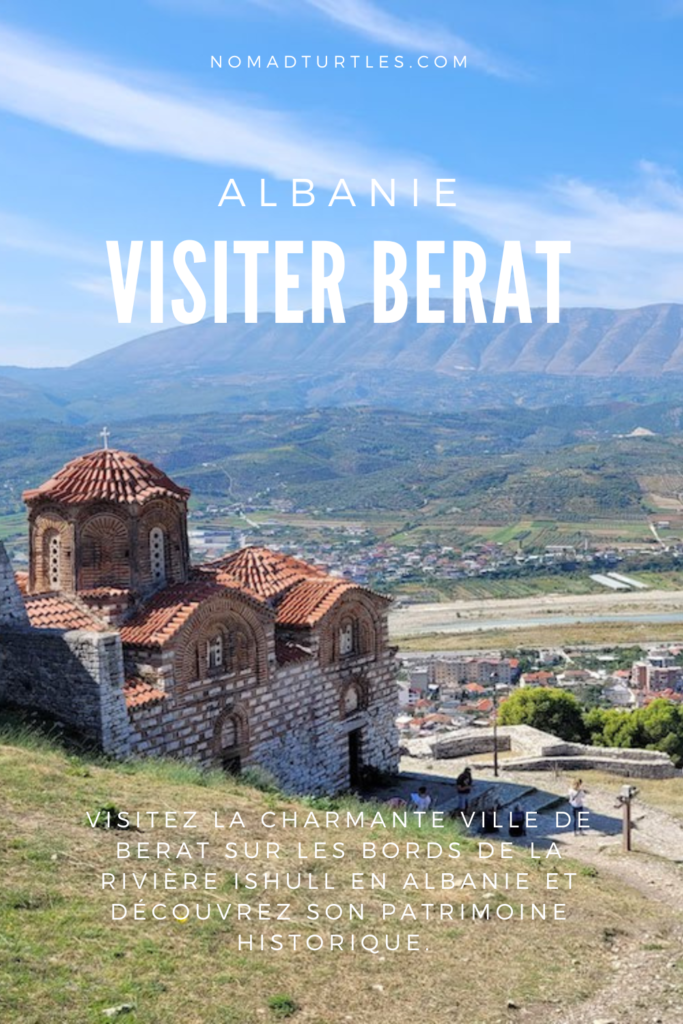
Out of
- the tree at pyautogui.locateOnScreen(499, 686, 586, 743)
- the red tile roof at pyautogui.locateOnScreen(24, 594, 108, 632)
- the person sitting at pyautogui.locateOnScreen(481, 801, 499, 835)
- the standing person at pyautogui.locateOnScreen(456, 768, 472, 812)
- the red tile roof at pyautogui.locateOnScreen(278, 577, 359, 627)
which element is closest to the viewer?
the red tile roof at pyautogui.locateOnScreen(24, 594, 108, 632)

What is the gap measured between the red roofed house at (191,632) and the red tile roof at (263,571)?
4 centimetres

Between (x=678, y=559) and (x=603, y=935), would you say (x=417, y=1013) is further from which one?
(x=678, y=559)

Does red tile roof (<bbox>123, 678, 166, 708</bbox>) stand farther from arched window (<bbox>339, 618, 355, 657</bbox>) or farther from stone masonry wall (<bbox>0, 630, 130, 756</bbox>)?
arched window (<bbox>339, 618, 355, 657</bbox>)

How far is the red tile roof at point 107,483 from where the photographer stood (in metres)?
17.9

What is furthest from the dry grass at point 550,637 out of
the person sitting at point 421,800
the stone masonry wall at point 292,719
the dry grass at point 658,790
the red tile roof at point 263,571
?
the person sitting at point 421,800

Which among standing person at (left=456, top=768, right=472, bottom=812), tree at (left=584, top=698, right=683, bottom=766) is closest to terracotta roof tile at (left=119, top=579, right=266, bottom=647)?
standing person at (left=456, top=768, right=472, bottom=812)

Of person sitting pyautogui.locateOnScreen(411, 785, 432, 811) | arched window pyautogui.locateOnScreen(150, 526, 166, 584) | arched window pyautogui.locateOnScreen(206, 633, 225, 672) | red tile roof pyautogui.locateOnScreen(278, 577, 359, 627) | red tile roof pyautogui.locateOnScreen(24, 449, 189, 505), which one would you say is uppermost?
red tile roof pyautogui.locateOnScreen(24, 449, 189, 505)

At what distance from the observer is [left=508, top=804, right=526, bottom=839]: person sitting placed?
57.7ft

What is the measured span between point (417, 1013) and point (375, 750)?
1265 centimetres

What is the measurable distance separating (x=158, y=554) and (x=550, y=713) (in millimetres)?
13677

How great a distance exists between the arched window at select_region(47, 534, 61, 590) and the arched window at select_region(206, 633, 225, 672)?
302 cm

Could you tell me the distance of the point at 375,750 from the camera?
2111 centimetres

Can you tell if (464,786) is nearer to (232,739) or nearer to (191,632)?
(232,739)

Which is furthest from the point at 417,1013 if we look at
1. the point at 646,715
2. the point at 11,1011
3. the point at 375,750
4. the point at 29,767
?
the point at 646,715
